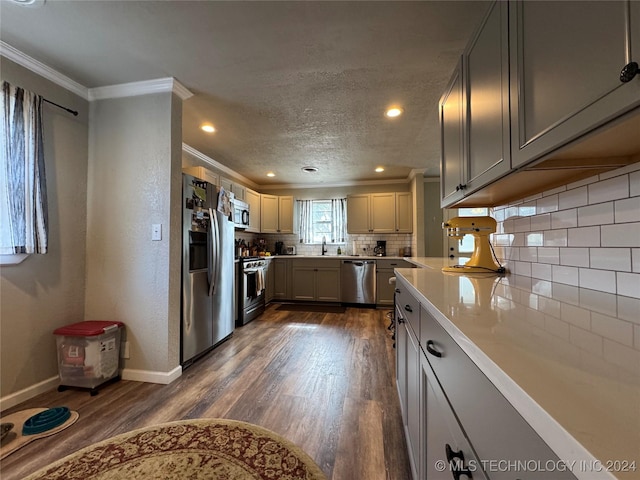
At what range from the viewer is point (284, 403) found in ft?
5.89

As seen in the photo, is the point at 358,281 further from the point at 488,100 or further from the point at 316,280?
the point at 488,100

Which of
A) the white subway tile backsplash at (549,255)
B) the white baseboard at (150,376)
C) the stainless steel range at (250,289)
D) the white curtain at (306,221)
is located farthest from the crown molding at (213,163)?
the white subway tile backsplash at (549,255)

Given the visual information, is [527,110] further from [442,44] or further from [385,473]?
[385,473]

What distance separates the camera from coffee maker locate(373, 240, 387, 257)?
500 centimetres

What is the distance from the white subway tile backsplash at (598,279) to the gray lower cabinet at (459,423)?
59 centimetres

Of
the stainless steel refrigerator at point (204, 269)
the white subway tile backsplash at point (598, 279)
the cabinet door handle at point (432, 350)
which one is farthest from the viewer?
the stainless steel refrigerator at point (204, 269)

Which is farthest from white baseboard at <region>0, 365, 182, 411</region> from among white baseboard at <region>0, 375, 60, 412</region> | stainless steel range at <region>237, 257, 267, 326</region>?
stainless steel range at <region>237, 257, 267, 326</region>

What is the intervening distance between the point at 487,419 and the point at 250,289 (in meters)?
3.61

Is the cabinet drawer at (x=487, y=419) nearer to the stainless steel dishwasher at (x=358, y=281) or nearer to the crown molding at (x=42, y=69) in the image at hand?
the crown molding at (x=42, y=69)

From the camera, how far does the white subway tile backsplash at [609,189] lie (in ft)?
2.72

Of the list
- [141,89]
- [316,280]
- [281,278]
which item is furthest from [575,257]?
[281,278]

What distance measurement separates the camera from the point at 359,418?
1.64 m

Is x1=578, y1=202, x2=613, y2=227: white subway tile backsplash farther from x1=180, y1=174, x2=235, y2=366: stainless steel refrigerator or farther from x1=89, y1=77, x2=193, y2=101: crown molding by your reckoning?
x1=89, y1=77, x2=193, y2=101: crown molding

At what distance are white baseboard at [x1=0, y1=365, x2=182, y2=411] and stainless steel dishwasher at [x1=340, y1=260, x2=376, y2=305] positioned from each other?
2981mm
